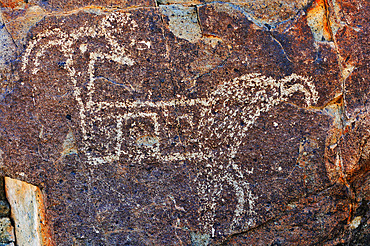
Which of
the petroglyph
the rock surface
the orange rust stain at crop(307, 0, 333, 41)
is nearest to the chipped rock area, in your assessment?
the rock surface

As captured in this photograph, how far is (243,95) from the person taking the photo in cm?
150

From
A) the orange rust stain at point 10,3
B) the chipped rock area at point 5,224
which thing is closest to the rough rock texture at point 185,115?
A: the orange rust stain at point 10,3

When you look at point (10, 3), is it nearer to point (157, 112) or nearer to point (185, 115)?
point (157, 112)

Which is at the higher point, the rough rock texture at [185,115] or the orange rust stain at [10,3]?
the orange rust stain at [10,3]

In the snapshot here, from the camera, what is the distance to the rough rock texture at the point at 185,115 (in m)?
1.46

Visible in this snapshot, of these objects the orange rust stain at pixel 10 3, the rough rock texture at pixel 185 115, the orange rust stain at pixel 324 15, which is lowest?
the rough rock texture at pixel 185 115

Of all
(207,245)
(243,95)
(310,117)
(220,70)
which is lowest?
(207,245)

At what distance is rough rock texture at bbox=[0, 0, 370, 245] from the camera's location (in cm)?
146

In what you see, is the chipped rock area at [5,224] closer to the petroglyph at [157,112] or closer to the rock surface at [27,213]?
the rock surface at [27,213]

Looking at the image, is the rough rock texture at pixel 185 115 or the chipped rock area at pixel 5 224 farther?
the chipped rock area at pixel 5 224

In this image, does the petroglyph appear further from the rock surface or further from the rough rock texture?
the rock surface

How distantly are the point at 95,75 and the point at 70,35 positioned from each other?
0.76 ft

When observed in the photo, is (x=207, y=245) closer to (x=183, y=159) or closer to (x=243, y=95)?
(x=183, y=159)

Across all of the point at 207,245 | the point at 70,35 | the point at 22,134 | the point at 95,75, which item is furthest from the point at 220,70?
the point at 22,134
